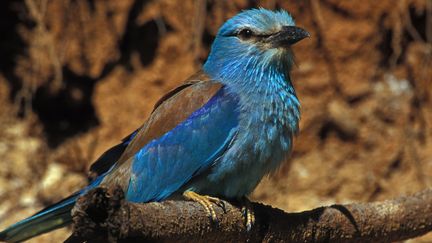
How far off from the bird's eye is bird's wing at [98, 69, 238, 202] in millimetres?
308

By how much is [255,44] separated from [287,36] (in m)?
0.18

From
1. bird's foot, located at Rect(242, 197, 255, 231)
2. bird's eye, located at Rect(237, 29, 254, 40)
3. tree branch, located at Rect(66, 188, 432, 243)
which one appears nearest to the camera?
tree branch, located at Rect(66, 188, 432, 243)

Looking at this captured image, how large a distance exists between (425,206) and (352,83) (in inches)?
71.4

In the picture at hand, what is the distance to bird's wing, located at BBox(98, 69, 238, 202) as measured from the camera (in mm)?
3975

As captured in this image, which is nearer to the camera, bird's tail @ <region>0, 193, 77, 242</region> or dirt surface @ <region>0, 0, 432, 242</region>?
bird's tail @ <region>0, 193, 77, 242</region>

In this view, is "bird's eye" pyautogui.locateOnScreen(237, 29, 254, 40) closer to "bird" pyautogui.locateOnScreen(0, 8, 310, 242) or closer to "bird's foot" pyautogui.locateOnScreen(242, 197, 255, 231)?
"bird" pyautogui.locateOnScreen(0, 8, 310, 242)

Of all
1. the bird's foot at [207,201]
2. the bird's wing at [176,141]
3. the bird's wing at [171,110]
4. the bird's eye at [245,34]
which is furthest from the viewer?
the bird's eye at [245,34]

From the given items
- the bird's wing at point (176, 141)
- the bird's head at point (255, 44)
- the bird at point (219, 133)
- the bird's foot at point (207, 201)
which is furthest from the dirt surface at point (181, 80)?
the bird's foot at point (207, 201)

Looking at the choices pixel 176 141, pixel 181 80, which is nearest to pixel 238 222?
pixel 176 141

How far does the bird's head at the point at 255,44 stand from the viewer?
419 centimetres

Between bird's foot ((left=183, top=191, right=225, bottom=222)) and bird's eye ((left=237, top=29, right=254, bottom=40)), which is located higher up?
bird's eye ((left=237, top=29, right=254, bottom=40))

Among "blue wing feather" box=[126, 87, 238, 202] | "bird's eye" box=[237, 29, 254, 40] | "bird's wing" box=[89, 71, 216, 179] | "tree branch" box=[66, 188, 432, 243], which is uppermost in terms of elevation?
"bird's eye" box=[237, 29, 254, 40]

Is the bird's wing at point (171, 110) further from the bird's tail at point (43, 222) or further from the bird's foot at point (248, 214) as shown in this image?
the bird's foot at point (248, 214)

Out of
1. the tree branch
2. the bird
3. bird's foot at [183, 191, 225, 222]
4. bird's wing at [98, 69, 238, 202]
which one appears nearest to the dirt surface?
the bird
